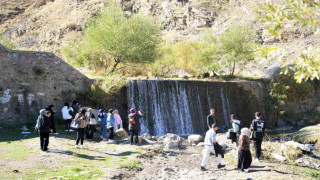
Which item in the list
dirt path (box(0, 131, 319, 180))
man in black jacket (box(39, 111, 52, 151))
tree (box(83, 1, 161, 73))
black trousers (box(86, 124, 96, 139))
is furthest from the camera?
tree (box(83, 1, 161, 73))

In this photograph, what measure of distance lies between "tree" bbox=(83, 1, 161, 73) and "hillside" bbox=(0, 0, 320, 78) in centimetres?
1428

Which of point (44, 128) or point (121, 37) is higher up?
point (121, 37)

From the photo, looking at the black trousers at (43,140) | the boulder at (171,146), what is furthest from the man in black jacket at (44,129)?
the boulder at (171,146)

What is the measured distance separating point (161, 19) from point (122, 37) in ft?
96.9

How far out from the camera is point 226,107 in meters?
25.4

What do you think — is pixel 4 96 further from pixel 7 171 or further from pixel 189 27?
pixel 189 27

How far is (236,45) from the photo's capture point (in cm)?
3052

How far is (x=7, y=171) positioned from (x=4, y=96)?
955cm

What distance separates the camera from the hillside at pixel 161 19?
149ft

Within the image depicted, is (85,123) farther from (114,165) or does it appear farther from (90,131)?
(114,165)

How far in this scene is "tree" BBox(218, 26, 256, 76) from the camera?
1192 inches

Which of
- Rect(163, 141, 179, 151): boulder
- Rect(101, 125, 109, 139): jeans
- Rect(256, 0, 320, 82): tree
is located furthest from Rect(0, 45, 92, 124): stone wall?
Rect(256, 0, 320, 82): tree

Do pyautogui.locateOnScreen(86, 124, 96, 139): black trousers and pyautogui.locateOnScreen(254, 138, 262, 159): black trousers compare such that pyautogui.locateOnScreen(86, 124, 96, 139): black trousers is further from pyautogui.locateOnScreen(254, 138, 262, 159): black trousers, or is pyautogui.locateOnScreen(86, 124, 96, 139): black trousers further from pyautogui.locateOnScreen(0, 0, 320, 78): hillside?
pyautogui.locateOnScreen(0, 0, 320, 78): hillside

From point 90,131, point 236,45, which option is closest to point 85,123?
point 90,131
